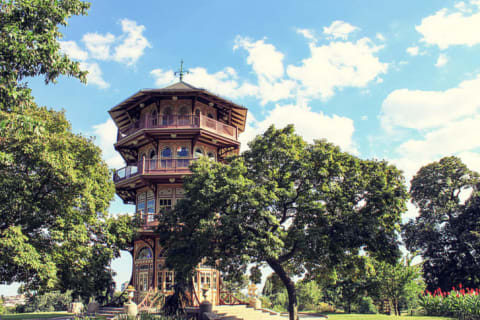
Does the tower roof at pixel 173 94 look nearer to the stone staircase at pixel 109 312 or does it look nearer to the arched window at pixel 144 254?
the arched window at pixel 144 254

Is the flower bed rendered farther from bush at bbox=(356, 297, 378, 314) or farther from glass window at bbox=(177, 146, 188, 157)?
glass window at bbox=(177, 146, 188, 157)

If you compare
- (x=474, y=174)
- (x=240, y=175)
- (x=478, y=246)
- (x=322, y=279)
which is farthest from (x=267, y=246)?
(x=474, y=174)

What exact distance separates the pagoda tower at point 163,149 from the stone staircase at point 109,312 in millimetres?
1741

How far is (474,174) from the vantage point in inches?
1487

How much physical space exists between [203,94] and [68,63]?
15.0 meters

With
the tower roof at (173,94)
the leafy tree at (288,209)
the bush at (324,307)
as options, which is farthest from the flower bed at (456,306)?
the tower roof at (173,94)

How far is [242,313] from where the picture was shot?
22297mm

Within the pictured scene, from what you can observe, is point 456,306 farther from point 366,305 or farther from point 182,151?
point 182,151

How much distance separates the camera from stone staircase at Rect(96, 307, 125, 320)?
70.2ft

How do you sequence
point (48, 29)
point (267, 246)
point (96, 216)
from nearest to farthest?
point (48, 29), point (267, 246), point (96, 216)

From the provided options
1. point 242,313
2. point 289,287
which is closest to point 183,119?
point 242,313

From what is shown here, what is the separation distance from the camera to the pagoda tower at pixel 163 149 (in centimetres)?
2519

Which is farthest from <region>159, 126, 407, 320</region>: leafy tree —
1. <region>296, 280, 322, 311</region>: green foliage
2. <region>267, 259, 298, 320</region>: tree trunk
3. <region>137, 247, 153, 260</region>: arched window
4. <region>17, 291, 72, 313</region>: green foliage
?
<region>17, 291, 72, 313</region>: green foliage

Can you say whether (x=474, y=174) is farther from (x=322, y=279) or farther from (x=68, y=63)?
(x=68, y=63)
